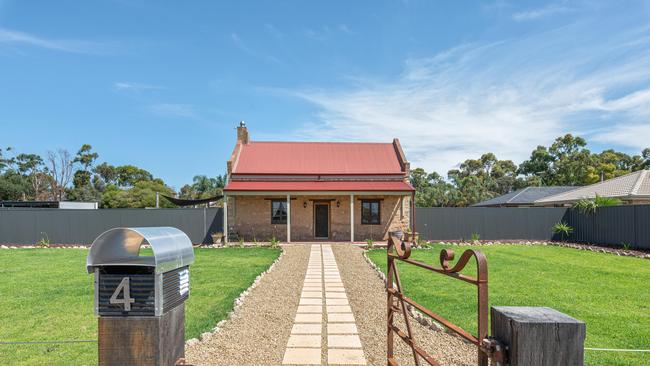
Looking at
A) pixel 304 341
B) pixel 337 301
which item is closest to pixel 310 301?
pixel 337 301

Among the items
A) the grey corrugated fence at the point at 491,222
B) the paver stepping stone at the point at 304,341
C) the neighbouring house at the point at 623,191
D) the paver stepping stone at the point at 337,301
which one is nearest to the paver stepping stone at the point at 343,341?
the paver stepping stone at the point at 304,341

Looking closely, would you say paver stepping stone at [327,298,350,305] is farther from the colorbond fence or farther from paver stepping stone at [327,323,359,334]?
the colorbond fence

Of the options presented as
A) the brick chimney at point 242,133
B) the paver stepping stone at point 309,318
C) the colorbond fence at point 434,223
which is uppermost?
the brick chimney at point 242,133

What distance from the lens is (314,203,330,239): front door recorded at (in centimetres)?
1880

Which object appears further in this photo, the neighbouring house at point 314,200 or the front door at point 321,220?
the front door at point 321,220

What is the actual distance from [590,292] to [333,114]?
56.1ft

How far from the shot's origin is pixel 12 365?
376cm

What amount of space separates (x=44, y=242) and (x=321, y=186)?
13.2 m

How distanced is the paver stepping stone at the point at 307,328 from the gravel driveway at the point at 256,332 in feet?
0.36

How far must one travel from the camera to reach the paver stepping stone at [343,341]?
4289 millimetres

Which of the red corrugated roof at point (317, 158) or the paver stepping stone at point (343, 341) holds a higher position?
the red corrugated roof at point (317, 158)

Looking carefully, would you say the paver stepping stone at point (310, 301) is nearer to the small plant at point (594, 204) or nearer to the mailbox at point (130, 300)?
the mailbox at point (130, 300)

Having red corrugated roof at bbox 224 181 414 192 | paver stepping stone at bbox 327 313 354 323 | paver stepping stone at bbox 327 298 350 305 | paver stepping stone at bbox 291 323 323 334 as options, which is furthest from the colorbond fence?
paver stepping stone at bbox 291 323 323 334

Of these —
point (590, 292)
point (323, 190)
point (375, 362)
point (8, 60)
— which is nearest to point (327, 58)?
point (323, 190)
